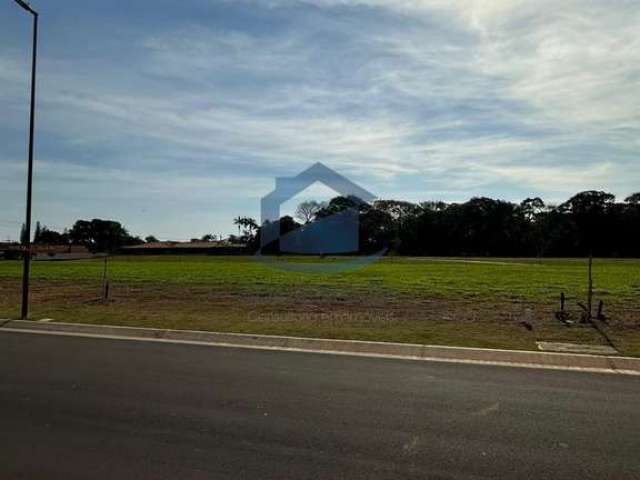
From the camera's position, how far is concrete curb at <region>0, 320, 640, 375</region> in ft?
26.9

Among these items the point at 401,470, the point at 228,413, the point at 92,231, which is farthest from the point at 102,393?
the point at 92,231

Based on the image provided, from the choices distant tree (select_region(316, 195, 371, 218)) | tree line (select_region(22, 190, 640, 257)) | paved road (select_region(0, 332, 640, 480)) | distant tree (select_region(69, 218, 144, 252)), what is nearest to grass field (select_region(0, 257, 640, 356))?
paved road (select_region(0, 332, 640, 480))

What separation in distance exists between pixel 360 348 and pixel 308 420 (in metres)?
4.13

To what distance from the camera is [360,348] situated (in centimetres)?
941

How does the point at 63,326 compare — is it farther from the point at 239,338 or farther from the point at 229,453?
the point at 229,453

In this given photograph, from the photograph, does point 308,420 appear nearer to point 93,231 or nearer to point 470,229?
point 470,229

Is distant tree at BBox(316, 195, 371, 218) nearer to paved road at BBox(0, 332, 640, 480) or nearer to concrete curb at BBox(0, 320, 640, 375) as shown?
concrete curb at BBox(0, 320, 640, 375)

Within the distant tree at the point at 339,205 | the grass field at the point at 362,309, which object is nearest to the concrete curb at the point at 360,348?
the grass field at the point at 362,309

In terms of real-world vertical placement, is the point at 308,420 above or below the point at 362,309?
below

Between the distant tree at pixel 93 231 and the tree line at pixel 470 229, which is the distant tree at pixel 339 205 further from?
the distant tree at pixel 93 231

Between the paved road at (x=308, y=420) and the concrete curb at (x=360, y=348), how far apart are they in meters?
0.64

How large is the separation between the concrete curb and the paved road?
0.64 meters

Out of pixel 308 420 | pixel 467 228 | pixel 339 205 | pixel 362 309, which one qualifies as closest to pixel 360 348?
pixel 308 420

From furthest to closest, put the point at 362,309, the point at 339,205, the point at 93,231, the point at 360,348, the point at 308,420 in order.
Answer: the point at 93,231 → the point at 339,205 → the point at 362,309 → the point at 360,348 → the point at 308,420
